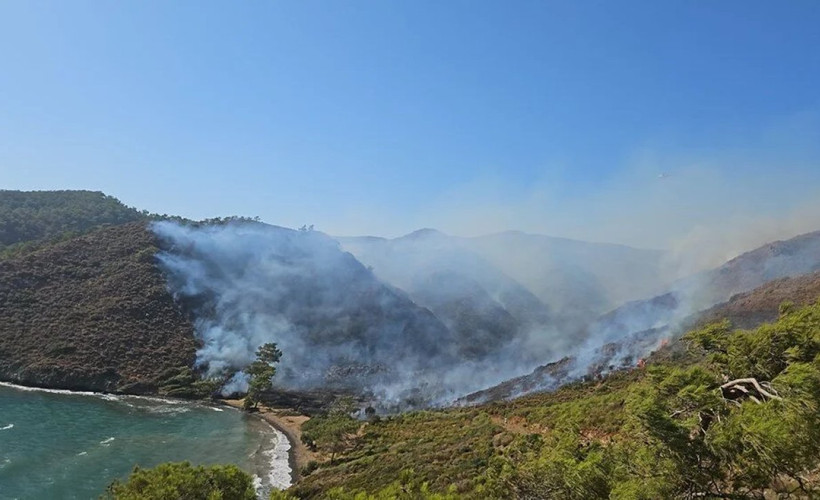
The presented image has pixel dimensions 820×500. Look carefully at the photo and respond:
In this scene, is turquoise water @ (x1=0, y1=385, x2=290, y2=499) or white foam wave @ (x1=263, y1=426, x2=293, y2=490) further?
white foam wave @ (x1=263, y1=426, x2=293, y2=490)

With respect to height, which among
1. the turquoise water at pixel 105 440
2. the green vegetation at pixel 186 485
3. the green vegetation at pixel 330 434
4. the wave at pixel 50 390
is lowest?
the green vegetation at pixel 330 434

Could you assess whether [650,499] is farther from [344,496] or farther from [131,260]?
[131,260]

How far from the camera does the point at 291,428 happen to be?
61375 mm

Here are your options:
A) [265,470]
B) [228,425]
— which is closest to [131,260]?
[228,425]

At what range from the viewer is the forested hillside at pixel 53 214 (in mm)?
132250

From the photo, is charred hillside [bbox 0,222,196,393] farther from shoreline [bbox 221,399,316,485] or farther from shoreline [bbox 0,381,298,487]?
shoreline [bbox 221,399,316,485]

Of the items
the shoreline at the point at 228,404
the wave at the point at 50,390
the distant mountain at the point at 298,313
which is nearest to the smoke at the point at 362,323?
the distant mountain at the point at 298,313

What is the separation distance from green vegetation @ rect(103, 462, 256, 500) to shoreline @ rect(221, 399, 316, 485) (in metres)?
25.9

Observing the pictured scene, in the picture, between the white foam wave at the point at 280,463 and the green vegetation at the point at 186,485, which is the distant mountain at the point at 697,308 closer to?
the white foam wave at the point at 280,463

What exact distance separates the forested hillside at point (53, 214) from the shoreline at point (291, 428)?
8020 cm

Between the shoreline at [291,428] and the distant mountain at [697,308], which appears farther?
the distant mountain at [697,308]

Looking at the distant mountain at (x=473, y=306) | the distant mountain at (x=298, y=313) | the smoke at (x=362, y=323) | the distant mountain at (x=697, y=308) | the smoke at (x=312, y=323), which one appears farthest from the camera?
the distant mountain at (x=473, y=306)

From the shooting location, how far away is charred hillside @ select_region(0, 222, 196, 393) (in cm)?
7494

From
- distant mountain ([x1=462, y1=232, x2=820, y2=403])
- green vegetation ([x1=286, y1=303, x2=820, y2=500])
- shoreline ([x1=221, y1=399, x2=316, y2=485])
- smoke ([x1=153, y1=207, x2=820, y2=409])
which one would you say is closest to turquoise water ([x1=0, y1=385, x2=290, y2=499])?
shoreline ([x1=221, y1=399, x2=316, y2=485])
